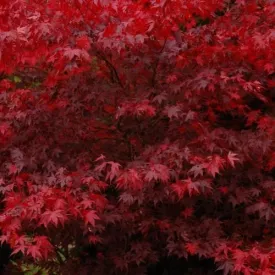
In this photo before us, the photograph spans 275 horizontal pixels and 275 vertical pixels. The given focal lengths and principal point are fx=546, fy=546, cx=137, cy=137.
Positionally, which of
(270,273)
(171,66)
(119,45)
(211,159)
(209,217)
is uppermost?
(119,45)

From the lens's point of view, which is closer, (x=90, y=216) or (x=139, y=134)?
(x=90, y=216)

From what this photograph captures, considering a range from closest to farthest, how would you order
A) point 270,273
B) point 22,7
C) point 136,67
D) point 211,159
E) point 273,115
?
point 270,273 → point 211,159 → point 22,7 → point 136,67 → point 273,115

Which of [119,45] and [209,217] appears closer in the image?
[119,45]

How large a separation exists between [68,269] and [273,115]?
263cm

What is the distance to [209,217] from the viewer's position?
5027 millimetres

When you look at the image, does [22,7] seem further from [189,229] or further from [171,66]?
[189,229]

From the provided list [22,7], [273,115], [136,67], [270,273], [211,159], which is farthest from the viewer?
[273,115]

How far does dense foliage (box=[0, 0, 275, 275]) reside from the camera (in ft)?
14.0

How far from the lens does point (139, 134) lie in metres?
5.09

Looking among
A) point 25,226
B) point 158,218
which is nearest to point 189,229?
point 158,218

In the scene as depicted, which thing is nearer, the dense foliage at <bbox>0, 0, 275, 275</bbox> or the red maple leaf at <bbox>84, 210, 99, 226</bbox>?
the red maple leaf at <bbox>84, 210, 99, 226</bbox>

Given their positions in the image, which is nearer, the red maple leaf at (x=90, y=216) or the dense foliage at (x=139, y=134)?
the red maple leaf at (x=90, y=216)

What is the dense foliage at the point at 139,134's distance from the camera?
4.27m

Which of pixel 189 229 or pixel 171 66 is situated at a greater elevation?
pixel 171 66
